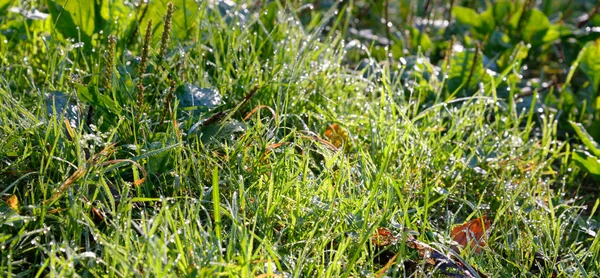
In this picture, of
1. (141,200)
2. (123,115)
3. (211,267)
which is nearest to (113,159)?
(123,115)

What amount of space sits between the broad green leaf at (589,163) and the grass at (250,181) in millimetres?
85

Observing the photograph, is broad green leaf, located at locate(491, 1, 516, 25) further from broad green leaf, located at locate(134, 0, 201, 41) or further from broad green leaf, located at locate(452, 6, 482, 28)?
broad green leaf, located at locate(134, 0, 201, 41)

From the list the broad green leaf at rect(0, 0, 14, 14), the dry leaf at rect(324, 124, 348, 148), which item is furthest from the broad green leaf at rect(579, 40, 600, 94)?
the broad green leaf at rect(0, 0, 14, 14)

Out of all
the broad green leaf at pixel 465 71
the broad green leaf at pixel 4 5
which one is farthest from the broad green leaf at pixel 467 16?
the broad green leaf at pixel 4 5

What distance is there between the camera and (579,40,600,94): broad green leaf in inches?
96.7

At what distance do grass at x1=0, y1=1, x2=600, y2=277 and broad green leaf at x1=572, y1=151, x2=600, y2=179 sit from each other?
0.28 feet

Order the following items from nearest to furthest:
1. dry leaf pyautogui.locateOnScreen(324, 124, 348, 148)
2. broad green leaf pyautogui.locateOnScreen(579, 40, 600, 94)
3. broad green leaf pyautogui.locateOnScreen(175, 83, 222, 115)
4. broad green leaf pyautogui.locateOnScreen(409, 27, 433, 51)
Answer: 1. broad green leaf pyautogui.locateOnScreen(175, 83, 222, 115)
2. dry leaf pyautogui.locateOnScreen(324, 124, 348, 148)
3. broad green leaf pyautogui.locateOnScreen(579, 40, 600, 94)
4. broad green leaf pyautogui.locateOnScreen(409, 27, 433, 51)

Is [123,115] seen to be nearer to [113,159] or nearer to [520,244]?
[113,159]

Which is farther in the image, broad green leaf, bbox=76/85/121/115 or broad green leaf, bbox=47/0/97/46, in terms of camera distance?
broad green leaf, bbox=47/0/97/46

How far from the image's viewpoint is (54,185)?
4.80ft

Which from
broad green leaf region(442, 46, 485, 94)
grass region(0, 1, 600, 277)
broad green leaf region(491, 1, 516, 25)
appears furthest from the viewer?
broad green leaf region(491, 1, 516, 25)

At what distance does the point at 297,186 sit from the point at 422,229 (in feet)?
0.95

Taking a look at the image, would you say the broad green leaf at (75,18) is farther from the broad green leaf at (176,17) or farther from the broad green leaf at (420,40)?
the broad green leaf at (420,40)

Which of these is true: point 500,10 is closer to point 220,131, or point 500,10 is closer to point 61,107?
point 220,131
